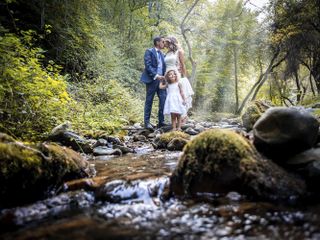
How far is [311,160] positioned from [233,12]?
82.1 feet

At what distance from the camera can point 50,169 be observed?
10.4 ft

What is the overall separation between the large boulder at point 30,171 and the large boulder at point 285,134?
224 cm

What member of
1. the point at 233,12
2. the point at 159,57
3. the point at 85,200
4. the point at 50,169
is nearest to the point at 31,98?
the point at 50,169

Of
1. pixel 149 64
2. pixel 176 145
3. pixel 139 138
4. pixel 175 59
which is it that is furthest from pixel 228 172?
pixel 149 64

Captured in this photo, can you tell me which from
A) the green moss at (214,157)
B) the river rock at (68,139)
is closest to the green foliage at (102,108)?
the river rock at (68,139)

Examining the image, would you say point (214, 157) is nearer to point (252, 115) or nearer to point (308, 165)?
point (308, 165)

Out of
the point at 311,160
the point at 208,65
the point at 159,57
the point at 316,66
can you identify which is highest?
the point at 208,65

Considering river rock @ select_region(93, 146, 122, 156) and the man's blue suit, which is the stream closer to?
river rock @ select_region(93, 146, 122, 156)

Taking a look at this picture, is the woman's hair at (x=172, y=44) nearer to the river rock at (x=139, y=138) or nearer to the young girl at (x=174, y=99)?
the young girl at (x=174, y=99)

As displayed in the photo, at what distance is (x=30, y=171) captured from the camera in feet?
9.64

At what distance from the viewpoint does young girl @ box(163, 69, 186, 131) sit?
300 inches

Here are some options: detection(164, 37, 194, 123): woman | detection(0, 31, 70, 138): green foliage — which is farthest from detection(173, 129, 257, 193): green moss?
detection(164, 37, 194, 123): woman

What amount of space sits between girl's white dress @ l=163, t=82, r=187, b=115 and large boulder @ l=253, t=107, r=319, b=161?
4346mm

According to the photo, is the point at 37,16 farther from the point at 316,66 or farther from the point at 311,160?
the point at 316,66
